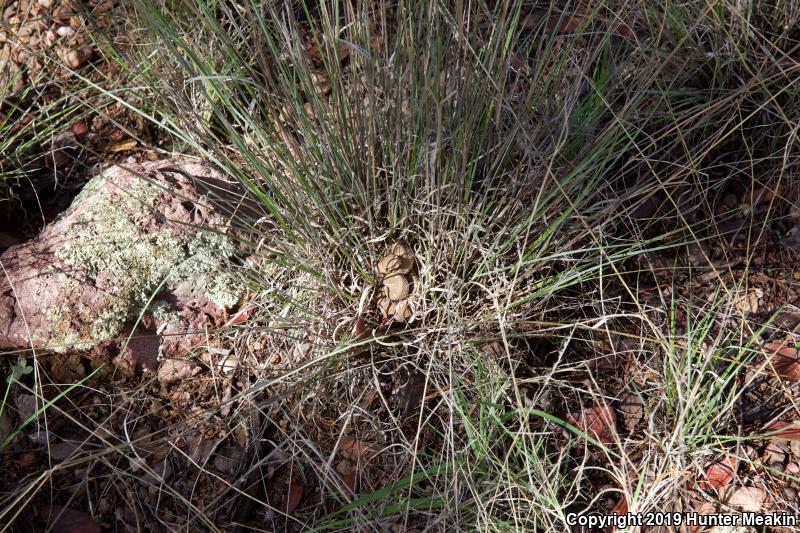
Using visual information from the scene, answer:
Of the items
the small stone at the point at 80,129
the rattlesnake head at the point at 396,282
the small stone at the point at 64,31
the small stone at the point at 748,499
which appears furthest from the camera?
the small stone at the point at 64,31

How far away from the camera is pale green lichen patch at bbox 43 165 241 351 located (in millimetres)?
1348

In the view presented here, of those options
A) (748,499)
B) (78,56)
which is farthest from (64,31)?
(748,499)

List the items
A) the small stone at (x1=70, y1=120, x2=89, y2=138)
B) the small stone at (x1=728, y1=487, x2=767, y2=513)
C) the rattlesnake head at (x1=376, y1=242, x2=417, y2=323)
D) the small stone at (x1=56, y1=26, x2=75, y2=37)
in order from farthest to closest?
the small stone at (x1=56, y1=26, x2=75, y2=37) < the small stone at (x1=70, y1=120, x2=89, y2=138) < the rattlesnake head at (x1=376, y1=242, x2=417, y2=323) < the small stone at (x1=728, y1=487, x2=767, y2=513)

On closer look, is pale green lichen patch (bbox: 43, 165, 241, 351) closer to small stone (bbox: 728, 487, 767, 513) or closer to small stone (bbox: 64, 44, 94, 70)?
small stone (bbox: 64, 44, 94, 70)

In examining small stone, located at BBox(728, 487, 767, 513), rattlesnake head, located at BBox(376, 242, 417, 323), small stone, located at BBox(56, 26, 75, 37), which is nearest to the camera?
small stone, located at BBox(728, 487, 767, 513)

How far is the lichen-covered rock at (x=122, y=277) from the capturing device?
1.35 m

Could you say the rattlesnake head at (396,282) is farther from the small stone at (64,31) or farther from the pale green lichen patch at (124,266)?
the small stone at (64,31)

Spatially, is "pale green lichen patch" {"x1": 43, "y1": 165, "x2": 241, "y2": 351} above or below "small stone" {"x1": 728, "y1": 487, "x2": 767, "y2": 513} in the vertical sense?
above

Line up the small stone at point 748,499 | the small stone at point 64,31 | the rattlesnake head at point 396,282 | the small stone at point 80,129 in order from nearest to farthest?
1. the small stone at point 748,499
2. the rattlesnake head at point 396,282
3. the small stone at point 80,129
4. the small stone at point 64,31

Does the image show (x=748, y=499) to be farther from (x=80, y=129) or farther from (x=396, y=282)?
(x=80, y=129)

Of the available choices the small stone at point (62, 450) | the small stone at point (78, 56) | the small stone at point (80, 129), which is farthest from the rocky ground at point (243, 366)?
the small stone at point (78, 56)

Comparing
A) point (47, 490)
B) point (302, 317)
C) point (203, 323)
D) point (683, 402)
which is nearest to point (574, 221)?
point (683, 402)

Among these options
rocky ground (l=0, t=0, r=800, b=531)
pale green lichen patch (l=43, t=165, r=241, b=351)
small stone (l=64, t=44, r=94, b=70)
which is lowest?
rocky ground (l=0, t=0, r=800, b=531)

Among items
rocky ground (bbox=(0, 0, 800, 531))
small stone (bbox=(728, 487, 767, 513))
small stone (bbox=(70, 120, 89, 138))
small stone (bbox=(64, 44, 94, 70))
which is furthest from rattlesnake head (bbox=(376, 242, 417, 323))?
small stone (bbox=(64, 44, 94, 70))
